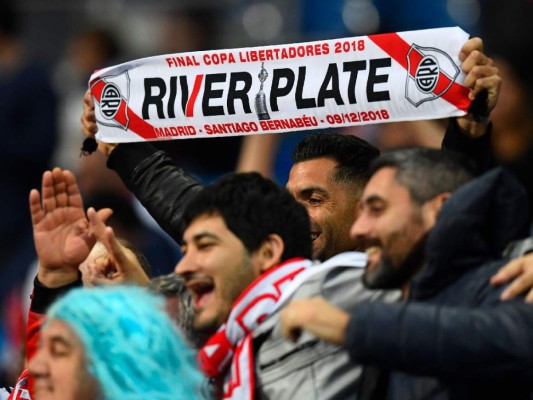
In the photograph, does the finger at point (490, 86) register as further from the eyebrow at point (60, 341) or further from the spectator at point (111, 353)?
the eyebrow at point (60, 341)

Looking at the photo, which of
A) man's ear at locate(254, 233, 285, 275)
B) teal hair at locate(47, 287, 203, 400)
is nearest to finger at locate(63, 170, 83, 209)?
man's ear at locate(254, 233, 285, 275)

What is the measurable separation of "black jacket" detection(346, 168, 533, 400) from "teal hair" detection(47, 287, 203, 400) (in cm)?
46

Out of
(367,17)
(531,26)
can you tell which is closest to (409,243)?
(531,26)

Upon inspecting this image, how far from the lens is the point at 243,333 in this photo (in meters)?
3.64

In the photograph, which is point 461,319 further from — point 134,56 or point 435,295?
point 134,56

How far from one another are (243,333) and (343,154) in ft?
4.01

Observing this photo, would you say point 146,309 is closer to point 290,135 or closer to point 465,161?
point 465,161

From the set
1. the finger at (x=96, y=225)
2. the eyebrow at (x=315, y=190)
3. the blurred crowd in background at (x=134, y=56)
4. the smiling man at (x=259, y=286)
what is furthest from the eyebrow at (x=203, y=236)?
the blurred crowd in background at (x=134, y=56)

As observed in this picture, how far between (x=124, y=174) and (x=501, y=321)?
186 centimetres

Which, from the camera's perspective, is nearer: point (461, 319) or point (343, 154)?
point (461, 319)

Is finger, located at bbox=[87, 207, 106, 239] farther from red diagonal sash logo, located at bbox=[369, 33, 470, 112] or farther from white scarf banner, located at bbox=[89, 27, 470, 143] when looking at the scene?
red diagonal sash logo, located at bbox=[369, 33, 470, 112]

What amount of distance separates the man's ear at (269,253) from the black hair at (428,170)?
0.40 metres

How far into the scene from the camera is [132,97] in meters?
4.54

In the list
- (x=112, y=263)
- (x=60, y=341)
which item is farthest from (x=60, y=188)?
(x=60, y=341)
